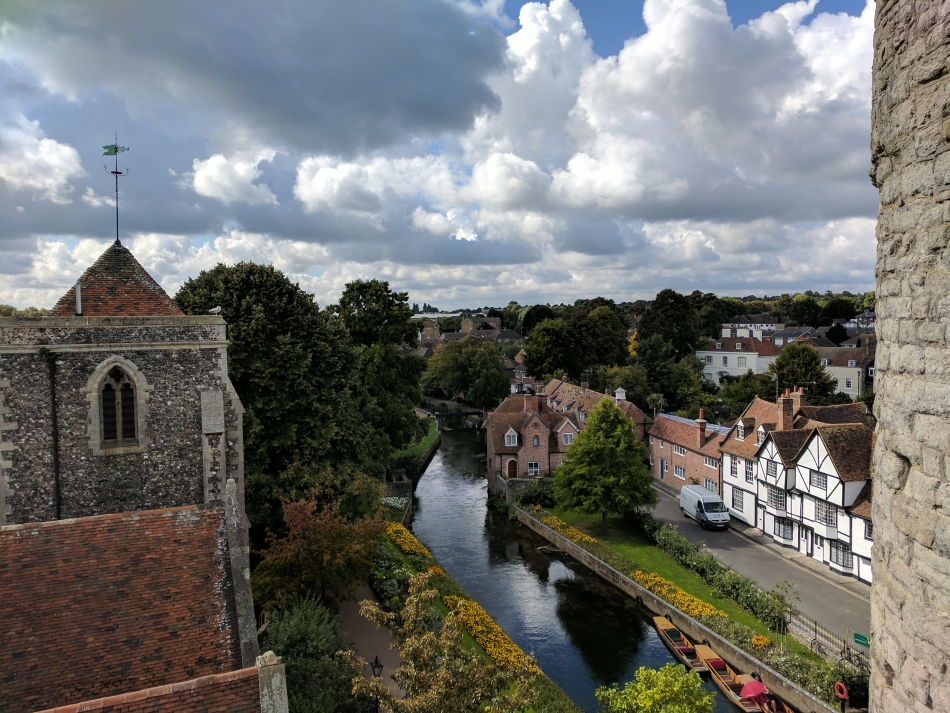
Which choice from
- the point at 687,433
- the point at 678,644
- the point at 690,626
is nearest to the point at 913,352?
the point at 678,644

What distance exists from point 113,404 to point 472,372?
54724 mm

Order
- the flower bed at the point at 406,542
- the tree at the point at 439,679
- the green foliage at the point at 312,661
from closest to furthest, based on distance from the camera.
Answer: the tree at the point at 439,679 → the green foliage at the point at 312,661 → the flower bed at the point at 406,542

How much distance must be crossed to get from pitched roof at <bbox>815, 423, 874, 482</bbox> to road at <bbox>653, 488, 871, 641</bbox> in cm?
409

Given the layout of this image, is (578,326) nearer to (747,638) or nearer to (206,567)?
(747,638)

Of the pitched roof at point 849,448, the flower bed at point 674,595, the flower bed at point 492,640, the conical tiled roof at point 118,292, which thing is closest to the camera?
the conical tiled roof at point 118,292

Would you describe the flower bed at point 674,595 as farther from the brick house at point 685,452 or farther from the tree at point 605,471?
the brick house at point 685,452

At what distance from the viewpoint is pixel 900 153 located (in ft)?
11.9

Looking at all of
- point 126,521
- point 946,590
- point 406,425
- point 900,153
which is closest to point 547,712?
point 126,521

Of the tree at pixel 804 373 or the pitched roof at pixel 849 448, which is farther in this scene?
the tree at pixel 804 373

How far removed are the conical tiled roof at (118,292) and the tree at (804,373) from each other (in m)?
42.8

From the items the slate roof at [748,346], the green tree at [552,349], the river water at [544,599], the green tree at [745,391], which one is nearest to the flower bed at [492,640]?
the river water at [544,599]

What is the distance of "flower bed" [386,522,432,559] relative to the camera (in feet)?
87.8

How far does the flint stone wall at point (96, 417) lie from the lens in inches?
603

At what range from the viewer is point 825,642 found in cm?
1948
